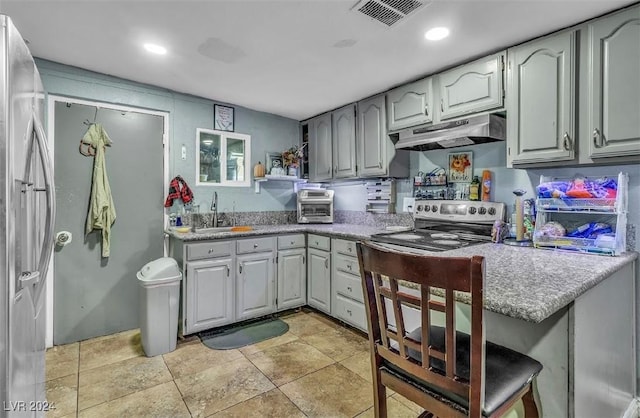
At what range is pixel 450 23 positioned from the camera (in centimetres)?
192

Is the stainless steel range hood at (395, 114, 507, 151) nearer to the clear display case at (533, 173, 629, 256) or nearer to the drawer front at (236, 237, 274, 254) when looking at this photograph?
the clear display case at (533, 173, 629, 256)

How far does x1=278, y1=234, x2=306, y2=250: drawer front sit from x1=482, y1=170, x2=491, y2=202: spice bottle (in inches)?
69.3

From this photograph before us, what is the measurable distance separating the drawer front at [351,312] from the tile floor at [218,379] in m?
0.13

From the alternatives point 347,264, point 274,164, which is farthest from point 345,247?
point 274,164

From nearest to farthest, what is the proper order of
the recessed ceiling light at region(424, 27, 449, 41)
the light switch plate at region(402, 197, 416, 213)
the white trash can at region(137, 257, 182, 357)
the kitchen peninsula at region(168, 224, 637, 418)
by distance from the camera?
the kitchen peninsula at region(168, 224, 637, 418) < the recessed ceiling light at region(424, 27, 449, 41) < the white trash can at region(137, 257, 182, 357) < the light switch plate at region(402, 197, 416, 213)

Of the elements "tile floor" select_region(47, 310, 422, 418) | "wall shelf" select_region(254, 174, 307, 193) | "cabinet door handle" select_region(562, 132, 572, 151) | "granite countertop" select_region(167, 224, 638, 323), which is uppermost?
"cabinet door handle" select_region(562, 132, 572, 151)

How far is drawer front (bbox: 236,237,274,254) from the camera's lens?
2.94 m

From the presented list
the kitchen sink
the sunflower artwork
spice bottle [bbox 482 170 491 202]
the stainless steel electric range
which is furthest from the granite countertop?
the kitchen sink

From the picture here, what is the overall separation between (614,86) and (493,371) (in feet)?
A: 5.64

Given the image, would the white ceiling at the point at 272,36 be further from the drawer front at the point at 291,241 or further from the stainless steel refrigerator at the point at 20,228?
the drawer front at the point at 291,241

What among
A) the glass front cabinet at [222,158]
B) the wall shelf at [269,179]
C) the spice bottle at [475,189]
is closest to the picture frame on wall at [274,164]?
the wall shelf at [269,179]

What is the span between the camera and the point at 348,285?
287 centimetres

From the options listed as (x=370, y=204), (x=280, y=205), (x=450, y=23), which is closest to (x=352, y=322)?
(x=370, y=204)

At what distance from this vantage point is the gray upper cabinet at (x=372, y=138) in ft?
9.93
